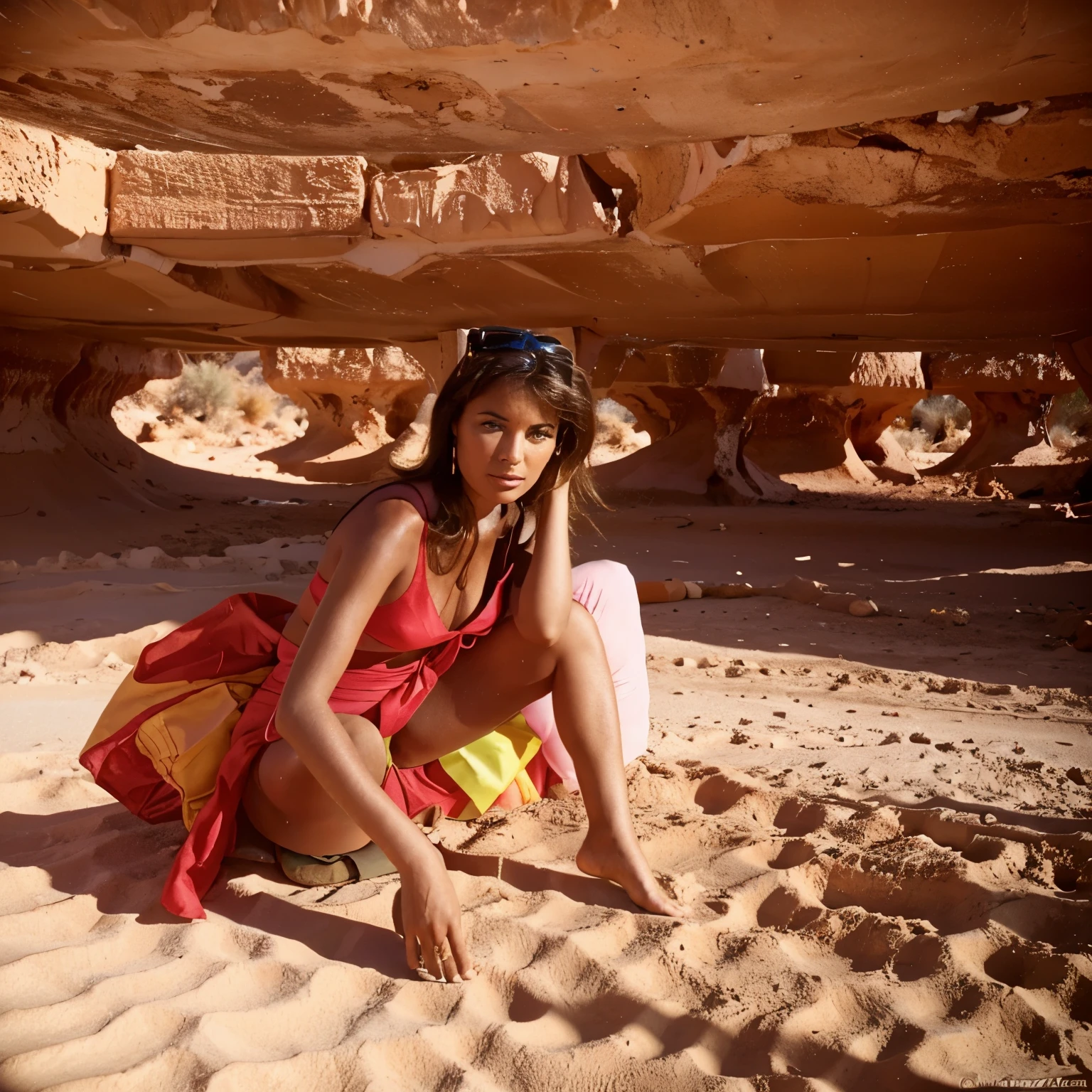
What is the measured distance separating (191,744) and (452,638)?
0.58 m

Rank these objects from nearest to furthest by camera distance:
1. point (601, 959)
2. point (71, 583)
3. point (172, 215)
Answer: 1. point (601, 959)
2. point (172, 215)
3. point (71, 583)

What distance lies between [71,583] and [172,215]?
2013 millimetres

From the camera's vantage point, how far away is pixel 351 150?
9.28 feet

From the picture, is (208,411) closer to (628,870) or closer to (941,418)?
(941,418)

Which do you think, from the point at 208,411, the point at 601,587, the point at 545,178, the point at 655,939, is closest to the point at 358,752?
the point at 655,939

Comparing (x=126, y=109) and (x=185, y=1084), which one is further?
(x=126, y=109)

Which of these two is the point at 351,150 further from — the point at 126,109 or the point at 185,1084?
the point at 185,1084

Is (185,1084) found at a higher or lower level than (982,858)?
lower

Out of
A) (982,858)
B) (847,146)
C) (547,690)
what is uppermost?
(847,146)

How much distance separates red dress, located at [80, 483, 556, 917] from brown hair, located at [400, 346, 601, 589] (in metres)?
0.07

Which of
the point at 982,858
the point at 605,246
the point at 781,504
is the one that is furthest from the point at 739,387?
the point at 982,858

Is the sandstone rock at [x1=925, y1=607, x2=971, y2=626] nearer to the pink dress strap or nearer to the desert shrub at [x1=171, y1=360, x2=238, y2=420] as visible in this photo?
the pink dress strap

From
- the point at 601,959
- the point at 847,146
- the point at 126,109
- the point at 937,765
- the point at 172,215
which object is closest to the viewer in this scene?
the point at 601,959

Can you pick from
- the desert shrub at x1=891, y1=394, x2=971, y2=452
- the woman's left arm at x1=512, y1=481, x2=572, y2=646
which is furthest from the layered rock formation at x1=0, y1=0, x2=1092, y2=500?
the desert shrub at x1=891, y1=394, x2=971, y2=452
